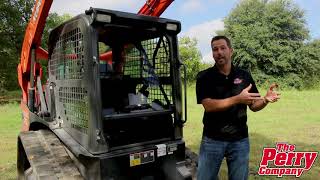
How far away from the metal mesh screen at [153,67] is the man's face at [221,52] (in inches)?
35.8

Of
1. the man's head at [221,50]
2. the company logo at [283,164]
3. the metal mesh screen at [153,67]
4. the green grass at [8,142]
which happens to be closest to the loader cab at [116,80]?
the metal mesh screen at [153,67]

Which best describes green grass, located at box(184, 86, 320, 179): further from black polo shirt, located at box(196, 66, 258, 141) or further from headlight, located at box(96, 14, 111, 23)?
headlight, located at box(96, 14, 111, 23)

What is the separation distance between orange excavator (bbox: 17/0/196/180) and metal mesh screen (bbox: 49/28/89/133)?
0.01 metres

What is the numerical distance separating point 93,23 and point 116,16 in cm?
26

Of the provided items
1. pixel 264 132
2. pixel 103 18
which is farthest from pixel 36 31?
pixel 264 132

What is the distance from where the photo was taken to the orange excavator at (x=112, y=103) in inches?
136

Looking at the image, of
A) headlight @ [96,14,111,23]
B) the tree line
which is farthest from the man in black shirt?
the tree line

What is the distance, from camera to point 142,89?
4.29 meters

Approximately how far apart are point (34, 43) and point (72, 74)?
6.56ft

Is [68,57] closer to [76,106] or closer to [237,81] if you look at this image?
[76,106]

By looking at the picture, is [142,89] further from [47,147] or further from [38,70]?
[38,70]

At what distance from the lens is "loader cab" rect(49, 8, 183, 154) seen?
3449mm

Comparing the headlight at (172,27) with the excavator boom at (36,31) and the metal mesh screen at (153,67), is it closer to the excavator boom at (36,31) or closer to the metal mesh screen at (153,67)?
the metal mesh screen at (153,67)

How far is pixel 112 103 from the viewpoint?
13.0 feet
